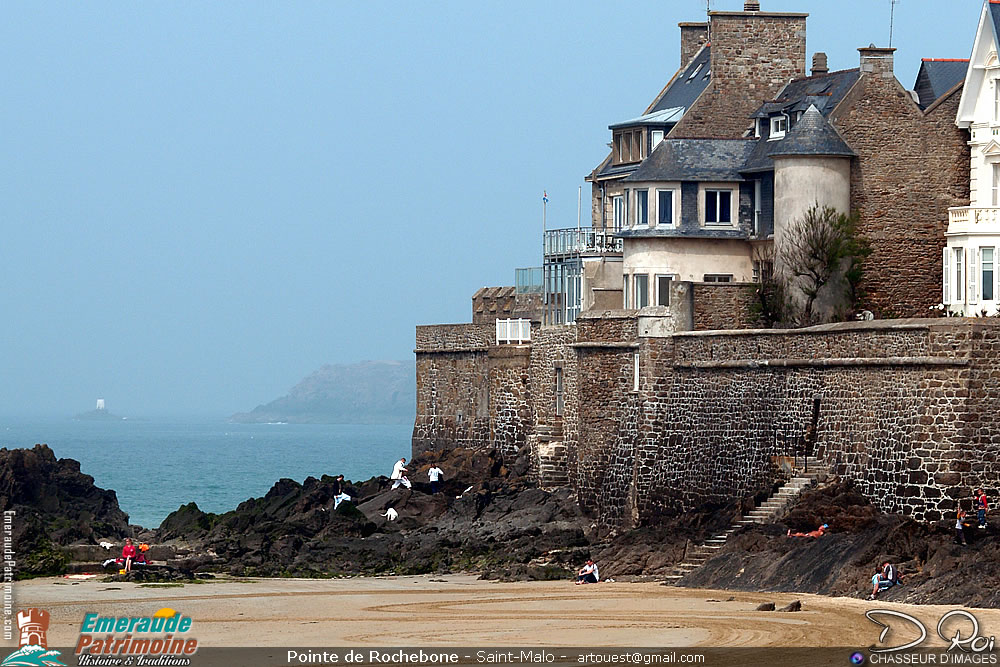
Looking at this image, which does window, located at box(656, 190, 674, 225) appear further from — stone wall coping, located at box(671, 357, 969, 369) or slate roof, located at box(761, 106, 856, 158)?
stone wall coping, located at box(671, 357, 969, 369)

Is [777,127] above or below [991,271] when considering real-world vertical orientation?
above

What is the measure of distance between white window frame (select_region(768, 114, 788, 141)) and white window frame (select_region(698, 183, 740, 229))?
4.53 ft

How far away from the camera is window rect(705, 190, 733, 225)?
42.8m

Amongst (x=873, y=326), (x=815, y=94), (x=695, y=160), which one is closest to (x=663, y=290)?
(x=695, y=160)

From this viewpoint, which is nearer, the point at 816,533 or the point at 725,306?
the point at 816,533

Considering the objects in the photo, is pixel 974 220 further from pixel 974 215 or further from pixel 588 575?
pixel 588 575

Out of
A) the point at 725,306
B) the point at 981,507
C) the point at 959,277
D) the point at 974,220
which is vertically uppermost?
the point at 974,220

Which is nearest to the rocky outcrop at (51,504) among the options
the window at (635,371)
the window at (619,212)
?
the window at (635,371)

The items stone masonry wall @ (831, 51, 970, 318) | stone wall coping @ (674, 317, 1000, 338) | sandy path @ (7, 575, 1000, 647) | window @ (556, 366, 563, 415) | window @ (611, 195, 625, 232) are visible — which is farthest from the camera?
window @ (611, 195, 625, 232)

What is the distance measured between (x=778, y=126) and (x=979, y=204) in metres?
4.96

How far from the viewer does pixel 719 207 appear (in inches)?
1687

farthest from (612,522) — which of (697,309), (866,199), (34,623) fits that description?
(34,623)

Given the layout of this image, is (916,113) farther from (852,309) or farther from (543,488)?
(543,488)

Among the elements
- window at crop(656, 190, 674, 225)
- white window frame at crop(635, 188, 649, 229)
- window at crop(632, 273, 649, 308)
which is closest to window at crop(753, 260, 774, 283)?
window at crop(656, 190, 674, 225)
